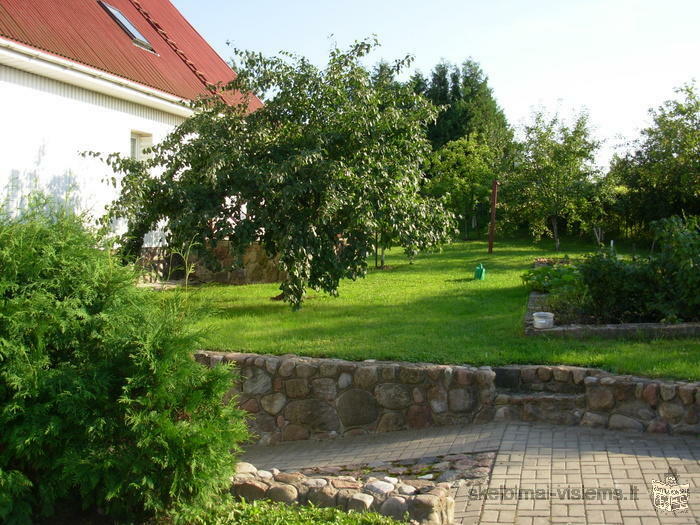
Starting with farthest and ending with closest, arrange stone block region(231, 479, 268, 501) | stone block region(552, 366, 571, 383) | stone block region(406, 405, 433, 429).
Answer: stone block region(406, 405, 433, 429), stone block region(552, 366, 571, 383), stone block region(231, 479, 268, 501)

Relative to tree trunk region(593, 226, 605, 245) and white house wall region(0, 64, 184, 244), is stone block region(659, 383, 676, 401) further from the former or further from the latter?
tree trunk region(593, 226, 605, 245)

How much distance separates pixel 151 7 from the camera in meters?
18.1

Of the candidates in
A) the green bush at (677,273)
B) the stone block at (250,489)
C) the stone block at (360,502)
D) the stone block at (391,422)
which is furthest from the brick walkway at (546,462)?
the green bush at (677,273)

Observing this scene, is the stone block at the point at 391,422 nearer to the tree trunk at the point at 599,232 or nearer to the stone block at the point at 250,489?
the stone block at the point at 250,489

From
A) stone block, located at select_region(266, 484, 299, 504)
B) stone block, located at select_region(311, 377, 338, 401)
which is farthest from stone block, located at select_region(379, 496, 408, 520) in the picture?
stone block, located at select_region(311, 377, 338, 401)

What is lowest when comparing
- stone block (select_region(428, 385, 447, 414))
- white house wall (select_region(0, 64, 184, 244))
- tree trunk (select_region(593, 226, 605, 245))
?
stone block (select_region(428, 385, 447, 414))

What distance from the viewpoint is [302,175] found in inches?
394

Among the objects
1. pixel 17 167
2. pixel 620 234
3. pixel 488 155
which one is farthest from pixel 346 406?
pixel 488 155

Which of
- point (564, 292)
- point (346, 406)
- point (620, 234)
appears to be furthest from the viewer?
point (620, 234)

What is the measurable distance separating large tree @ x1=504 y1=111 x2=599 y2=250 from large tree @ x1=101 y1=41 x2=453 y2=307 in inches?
433

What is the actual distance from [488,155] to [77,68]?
19.1m

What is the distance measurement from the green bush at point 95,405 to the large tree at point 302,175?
473 centimetres

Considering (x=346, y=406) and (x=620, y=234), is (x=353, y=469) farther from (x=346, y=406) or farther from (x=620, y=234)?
(x=620, y=234)

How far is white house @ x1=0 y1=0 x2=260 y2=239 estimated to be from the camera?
10898 mm
